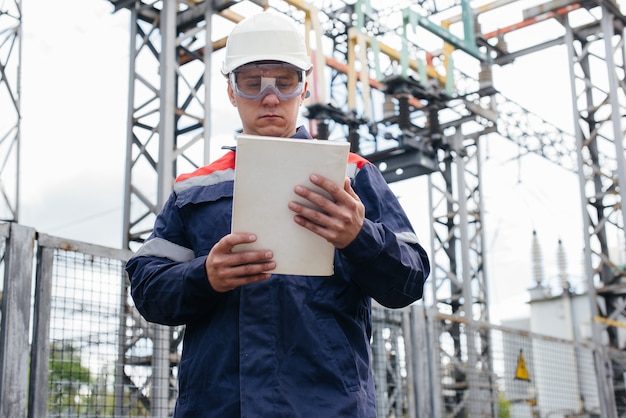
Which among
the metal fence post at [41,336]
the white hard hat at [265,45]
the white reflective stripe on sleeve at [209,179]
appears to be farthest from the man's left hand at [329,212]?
the metal fence post at [41,336]

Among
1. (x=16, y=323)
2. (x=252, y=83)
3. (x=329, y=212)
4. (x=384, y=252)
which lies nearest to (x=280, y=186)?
(x=329, y=212)

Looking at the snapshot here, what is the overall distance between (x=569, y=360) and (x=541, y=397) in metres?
0.58

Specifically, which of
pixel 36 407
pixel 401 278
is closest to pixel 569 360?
pixel 36 407

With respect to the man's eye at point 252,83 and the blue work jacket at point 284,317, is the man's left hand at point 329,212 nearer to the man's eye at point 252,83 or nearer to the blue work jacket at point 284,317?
the blue work jacket at point 284,317

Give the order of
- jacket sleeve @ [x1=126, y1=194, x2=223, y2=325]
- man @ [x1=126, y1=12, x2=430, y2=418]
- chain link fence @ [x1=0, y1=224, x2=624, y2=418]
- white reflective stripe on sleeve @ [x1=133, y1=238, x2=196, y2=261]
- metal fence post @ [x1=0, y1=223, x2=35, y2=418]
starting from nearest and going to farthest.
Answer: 1. man @ [x1=126, y1=12, x2=430, y2=418]
2. jacket sleeve @ [x1=126, y1=194, x2=223, y2=325]
3. white reflective stripe on sleeve @ [x1=133, y1=238, x2=196, y2=261]
4. metal fence post @ [x1=0, y1=223, x2=35, y2=418]
5. chain link fence @ [x1=0, y1=224, x2=624, y2=418]

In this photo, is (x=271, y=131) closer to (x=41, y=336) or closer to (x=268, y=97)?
(x=268, y=97)

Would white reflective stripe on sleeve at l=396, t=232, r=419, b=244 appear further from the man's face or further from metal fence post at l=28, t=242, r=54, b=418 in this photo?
metal fence post at l=28, t=242, r=54, b=418

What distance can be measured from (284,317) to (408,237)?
40cm

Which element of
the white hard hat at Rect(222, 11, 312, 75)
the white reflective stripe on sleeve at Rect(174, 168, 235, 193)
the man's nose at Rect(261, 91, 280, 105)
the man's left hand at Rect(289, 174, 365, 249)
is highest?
the white hard hat at Rect(222, 11, 312, 75)

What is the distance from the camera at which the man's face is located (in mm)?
2338

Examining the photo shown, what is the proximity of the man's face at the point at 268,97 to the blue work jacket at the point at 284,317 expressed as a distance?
0.68ft

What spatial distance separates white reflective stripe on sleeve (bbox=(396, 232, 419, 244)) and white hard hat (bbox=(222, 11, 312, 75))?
0.56 m

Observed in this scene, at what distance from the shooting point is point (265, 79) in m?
2.34

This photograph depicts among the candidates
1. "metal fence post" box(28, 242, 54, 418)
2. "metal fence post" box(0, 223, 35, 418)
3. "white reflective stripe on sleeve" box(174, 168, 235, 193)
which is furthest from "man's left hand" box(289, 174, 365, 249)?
"metal fence post" box(28, 242, 54, 418)
